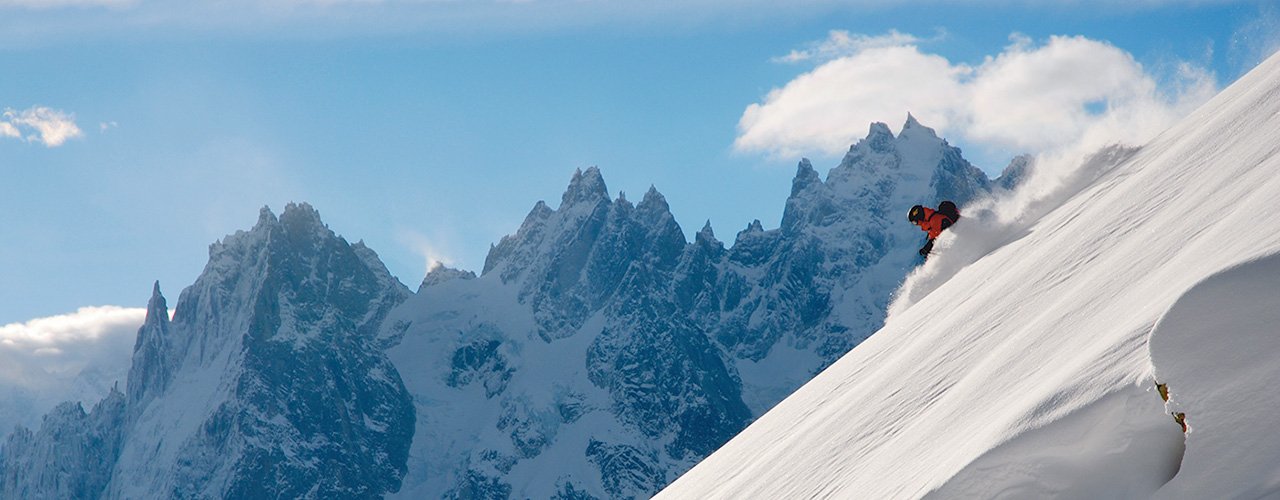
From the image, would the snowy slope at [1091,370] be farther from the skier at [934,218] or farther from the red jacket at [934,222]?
the red jacket at [934,222]

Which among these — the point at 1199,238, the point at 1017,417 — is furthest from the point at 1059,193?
the point at 1017,417

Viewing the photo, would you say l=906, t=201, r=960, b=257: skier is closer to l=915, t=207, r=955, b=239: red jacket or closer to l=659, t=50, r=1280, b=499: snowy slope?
l=915, t=207, r=955, b=239: red jacket

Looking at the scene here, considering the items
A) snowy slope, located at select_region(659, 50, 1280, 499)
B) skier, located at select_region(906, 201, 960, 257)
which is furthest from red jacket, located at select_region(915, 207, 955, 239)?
snowy slope, located at select_region(659, 50, 1280, 499)

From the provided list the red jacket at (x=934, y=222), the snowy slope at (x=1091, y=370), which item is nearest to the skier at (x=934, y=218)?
the red jacket at (x=934, y=222)

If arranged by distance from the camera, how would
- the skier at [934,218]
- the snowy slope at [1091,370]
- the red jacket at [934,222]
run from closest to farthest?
the snowy slope at [1091,370]
the skier at [934,218]
the red jacket at [934,222]

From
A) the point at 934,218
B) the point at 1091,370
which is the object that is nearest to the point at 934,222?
the point at 934,218

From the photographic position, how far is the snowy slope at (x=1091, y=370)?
431 cm

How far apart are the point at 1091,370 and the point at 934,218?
14.7 m

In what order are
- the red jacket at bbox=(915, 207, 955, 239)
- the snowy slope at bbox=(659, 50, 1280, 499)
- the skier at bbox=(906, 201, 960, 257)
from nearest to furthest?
the snowy slope at bbox=(659, 50, 1280, 499) < the skier at bbox=(906, 201, 960, 257) < the red jacket at bbox=(915, 207, 955, 239)

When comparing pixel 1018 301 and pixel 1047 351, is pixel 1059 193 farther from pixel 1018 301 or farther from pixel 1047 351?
pixel 1047 351

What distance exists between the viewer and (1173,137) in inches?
539

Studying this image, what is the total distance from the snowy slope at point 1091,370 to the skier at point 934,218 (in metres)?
6.48

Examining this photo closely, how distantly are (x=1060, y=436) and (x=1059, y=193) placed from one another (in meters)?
11.8

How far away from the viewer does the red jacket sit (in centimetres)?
1916
